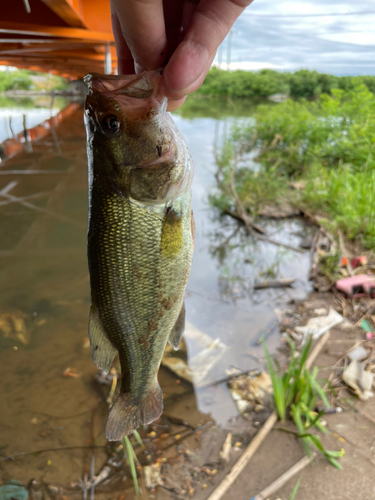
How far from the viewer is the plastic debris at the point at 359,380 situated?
11.2 ft

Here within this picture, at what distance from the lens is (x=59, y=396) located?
3475 mm

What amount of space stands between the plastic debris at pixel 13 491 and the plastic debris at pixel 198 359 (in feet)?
5.43

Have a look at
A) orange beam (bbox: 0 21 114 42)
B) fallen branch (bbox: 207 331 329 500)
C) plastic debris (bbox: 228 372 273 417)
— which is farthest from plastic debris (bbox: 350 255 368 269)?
orange beam (bbox: 0 21 114 42)

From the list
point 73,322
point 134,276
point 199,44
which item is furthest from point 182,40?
point 73,322

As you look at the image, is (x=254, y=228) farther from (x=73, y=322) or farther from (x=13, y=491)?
(x=13, y=491)

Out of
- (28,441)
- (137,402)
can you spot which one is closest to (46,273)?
(28,441)

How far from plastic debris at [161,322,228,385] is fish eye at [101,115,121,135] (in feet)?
10.1

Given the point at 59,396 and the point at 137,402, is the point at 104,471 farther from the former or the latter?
the point at 137,402

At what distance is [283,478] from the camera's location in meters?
2.71

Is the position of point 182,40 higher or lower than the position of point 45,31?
lower

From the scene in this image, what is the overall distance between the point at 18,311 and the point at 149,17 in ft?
14.5

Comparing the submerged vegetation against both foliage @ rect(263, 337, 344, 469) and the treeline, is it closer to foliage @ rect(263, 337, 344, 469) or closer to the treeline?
the treeline

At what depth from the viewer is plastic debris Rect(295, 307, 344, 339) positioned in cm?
426

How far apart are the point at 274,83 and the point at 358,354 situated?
19.4 m
